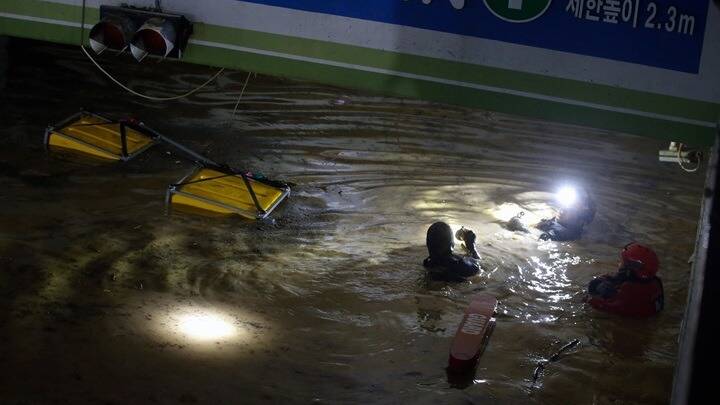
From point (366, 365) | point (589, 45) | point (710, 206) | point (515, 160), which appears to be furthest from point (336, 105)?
point (710, 206)

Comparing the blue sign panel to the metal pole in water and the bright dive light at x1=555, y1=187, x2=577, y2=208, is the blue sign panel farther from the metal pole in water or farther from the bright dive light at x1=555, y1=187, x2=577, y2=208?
the metal pole in water

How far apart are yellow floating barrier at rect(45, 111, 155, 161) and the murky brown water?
0.25 m

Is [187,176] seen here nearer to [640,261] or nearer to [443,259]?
[443,259]

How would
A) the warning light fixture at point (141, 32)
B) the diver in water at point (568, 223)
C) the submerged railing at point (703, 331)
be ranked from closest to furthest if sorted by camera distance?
the submerged railing at point (703, 331) < the warning light fixture at point (141, 32) < the diver in water at point (568, 223)

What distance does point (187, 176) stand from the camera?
11.3m

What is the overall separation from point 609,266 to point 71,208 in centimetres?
673

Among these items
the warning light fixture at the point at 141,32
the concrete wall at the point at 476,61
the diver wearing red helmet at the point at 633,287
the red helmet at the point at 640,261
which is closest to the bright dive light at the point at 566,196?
the diver wearing red helmet at the point at 633,287

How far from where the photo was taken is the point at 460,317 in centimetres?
888

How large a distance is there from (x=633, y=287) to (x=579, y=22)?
384cm

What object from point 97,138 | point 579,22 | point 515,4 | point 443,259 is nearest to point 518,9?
point 515,4

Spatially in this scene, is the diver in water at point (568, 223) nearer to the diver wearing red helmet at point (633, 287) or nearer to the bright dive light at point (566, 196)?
the bright dive light at point (566, 196)

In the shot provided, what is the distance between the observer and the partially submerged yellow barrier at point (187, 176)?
35.2 ft

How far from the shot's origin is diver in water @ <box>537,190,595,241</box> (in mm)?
11188

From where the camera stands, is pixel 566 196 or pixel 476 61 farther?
pixel 566 196
